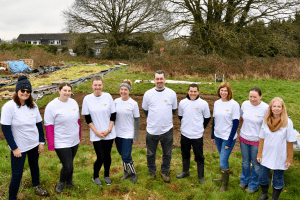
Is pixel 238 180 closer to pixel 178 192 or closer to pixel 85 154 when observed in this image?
pixel 178 192

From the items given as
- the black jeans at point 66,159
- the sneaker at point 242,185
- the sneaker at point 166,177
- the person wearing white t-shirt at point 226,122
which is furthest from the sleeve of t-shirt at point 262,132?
the black jeans at point 66,159

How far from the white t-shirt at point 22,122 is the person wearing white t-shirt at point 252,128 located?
3.59 meters

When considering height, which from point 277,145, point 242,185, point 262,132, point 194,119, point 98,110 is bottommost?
point 242,185

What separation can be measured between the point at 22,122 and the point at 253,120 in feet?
12.4

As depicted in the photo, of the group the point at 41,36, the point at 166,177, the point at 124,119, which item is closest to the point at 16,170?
the point at 124,119

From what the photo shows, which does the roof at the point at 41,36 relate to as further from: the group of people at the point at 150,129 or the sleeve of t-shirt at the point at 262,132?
the sleeve of t-shirt at the point at 262,132

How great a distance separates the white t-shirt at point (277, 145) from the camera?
10.8 feet

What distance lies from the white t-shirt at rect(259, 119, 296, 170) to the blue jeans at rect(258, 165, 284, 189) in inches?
6.2

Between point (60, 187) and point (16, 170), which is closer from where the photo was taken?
point (16, 170)

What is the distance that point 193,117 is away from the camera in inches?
159

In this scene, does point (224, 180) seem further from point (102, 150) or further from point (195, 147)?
point (102, 150)

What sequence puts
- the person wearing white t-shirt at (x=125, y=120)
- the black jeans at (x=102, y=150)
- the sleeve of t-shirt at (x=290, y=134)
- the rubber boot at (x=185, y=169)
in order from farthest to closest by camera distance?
the rubber boot at (x=185, y=169) < the person wearing white t-shirt at (x=125, y=120) < the black jeans at (x=102, y=150) < the sleeve of t-shirt at (x=290, y=134)

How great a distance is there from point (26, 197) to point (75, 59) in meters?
30.1

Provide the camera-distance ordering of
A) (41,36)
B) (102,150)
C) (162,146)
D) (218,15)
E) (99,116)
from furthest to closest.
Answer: (41,36) → (218,15) → (162,146) → (102,150) → (99,116)
